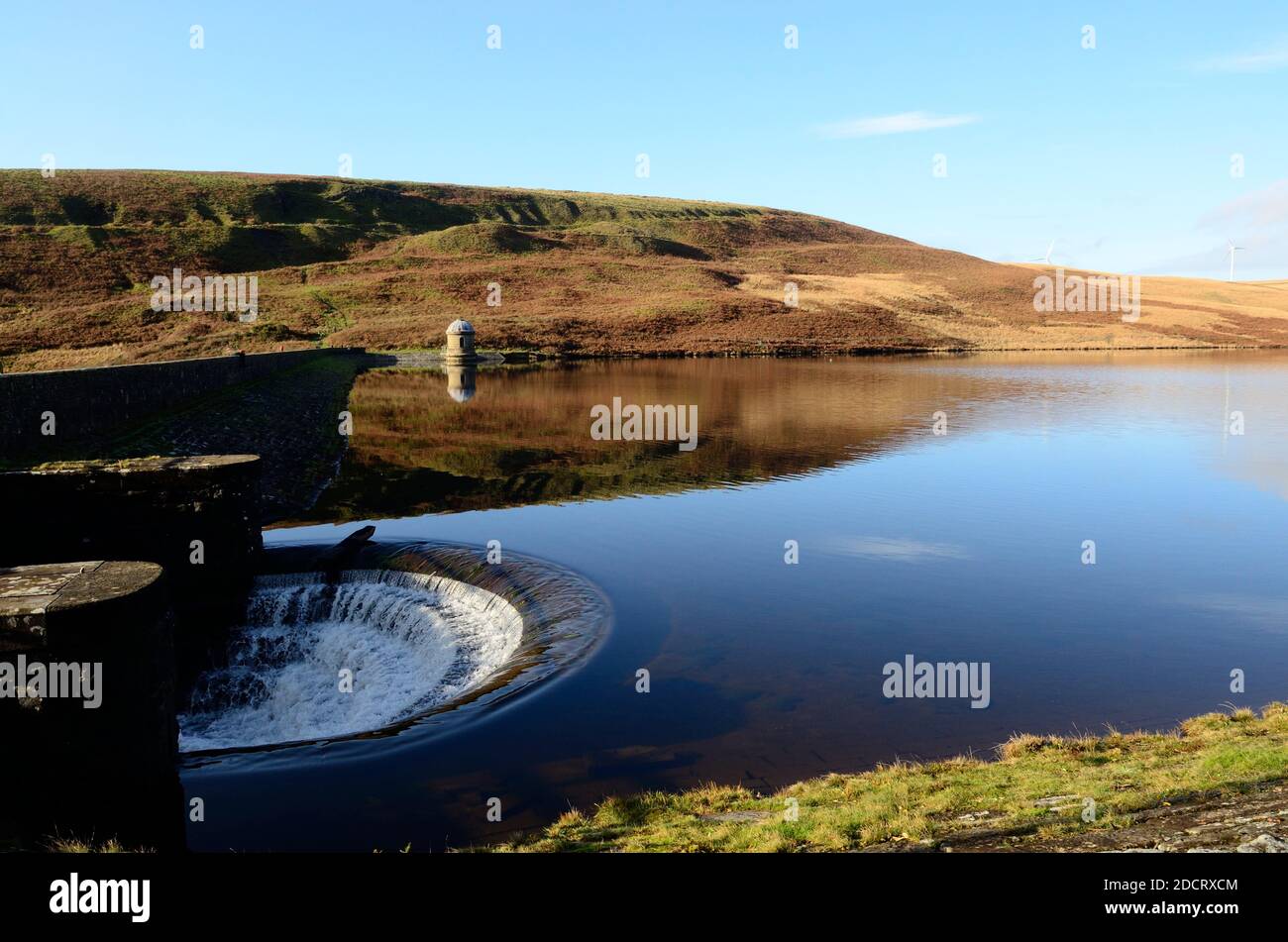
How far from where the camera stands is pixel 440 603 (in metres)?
18.9

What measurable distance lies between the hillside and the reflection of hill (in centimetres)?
2125

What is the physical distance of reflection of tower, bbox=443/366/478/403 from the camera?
53.7 m

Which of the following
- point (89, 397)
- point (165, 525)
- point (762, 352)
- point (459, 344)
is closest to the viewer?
point (165, 525)

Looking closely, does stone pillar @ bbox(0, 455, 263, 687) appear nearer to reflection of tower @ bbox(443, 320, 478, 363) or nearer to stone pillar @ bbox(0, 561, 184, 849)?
stone pillar @ bbox(0, 561, 184, 849)

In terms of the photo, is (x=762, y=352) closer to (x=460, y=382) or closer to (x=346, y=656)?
(x=460, y=382)

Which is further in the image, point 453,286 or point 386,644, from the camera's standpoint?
point 453,286

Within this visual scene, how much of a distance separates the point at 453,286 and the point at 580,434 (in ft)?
226

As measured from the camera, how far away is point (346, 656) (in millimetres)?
17625

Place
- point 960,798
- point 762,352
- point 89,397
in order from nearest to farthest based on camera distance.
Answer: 1. point 960,798
2. point 89,397
3. point 762,352

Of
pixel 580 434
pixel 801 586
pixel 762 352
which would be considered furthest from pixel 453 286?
pixel 801 586

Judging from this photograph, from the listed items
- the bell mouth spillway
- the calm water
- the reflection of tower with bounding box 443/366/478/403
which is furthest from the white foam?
the reflection of tower with bounding box 443/366/478/403

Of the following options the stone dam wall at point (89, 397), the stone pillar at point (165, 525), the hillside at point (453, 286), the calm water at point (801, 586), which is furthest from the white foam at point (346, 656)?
the hillside at point (453, 286)

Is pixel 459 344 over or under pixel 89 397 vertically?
over

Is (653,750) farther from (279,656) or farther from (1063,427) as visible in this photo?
(1063,427)
